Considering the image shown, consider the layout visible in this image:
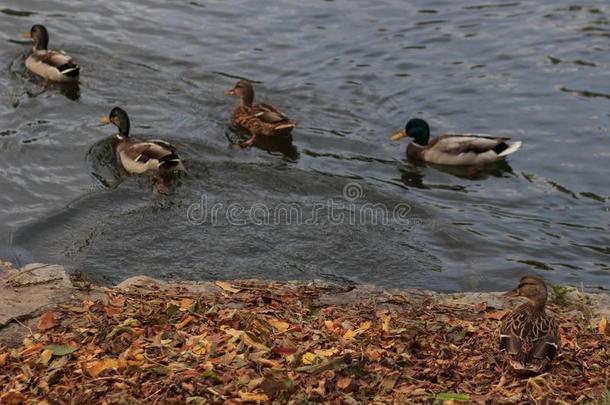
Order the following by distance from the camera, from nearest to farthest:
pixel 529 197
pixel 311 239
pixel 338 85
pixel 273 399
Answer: pixel 273 399, pixel 311 239, pixel 529 197, pixel 338 85

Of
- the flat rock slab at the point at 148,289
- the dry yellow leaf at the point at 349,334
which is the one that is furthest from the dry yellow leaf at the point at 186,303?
the dry yellow leaf at the point at 349,334

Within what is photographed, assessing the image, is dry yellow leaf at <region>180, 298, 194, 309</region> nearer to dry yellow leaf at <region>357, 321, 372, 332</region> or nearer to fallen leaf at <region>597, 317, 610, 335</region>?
dry yellow leaf at <region>357, 321, 372, 332</region>

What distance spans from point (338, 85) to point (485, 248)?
5.55 metres

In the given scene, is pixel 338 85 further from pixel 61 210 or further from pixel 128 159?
pixel 61 210

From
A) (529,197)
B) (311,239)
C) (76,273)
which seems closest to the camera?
(76,273)

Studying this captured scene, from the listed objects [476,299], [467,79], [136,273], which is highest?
[467,79]

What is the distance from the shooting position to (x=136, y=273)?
32.2ft

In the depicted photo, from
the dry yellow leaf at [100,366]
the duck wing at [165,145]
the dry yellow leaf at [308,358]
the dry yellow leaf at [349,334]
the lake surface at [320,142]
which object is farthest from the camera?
the duck wing at [165,145]

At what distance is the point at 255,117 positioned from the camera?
47.9 feet

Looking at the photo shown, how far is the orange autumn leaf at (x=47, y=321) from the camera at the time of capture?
6684 millimetres

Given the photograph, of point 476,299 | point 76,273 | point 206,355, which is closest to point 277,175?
point 76,273

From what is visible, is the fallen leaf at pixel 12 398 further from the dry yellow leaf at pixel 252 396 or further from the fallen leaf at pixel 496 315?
the fallen leaf at pixel 496 315

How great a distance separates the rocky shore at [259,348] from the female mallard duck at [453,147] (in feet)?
19.8

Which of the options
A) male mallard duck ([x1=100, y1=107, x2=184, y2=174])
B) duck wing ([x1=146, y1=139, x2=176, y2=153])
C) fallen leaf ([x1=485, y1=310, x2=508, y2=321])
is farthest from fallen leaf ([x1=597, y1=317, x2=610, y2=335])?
duck wing ([x1=146, y1=139, x2=176, y2=153])
